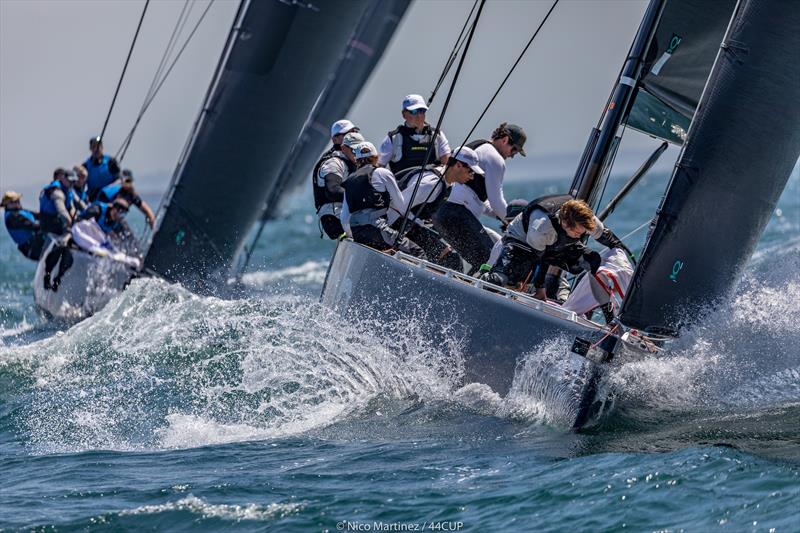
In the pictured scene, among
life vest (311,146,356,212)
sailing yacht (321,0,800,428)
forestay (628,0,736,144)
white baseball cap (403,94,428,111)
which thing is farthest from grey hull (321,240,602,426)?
forestay (628,0,736,144)

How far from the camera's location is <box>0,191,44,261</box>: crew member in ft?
37.5

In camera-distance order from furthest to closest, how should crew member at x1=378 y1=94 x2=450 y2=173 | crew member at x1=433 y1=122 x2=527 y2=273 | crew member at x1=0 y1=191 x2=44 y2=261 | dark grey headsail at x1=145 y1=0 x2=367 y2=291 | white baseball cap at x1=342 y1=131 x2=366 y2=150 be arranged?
crew member at x1=0 y1=191 x2=44 y2=261 < dark grey headsail at x1=145 y1=0 x2=367 y2=291 < crew member at x1=378 y1=94 x2=450 y2=173 < white baseball cap at x1=342 y1=131 x2=366 y2=150 < crew member at x1=433 y1=122 x2=527 y2=273

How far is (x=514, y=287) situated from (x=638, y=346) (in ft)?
2.87

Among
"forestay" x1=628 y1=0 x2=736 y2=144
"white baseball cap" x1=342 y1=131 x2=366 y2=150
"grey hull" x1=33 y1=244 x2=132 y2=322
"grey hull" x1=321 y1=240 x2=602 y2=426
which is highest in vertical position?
"forestay" x1=628 y1=0 x2=736 y2=144

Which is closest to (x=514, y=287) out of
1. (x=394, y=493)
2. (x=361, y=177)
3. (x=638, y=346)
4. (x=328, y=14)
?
(x=638, y=346)

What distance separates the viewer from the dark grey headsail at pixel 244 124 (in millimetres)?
10258

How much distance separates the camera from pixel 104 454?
5496 millimetres

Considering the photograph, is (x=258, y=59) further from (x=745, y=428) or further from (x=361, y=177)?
(x=745, y=428)

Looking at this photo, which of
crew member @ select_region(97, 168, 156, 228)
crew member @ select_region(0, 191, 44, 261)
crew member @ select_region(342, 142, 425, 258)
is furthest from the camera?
crew member @ select_region(0, 191, 44, 261)

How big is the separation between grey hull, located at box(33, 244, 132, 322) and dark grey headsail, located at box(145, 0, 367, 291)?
38 cm

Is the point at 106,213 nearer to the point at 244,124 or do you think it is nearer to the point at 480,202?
the point at 244,124

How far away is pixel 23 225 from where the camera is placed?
11.6 m

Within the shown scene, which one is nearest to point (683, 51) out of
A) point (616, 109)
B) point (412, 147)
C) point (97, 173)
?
point (616, 109)

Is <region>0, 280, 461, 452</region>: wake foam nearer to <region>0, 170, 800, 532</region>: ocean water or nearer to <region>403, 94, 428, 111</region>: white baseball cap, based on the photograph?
<region>0, 170, 800, 532</region>: ocean water
